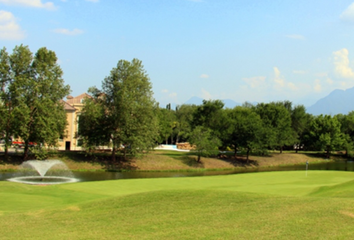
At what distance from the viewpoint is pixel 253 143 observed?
6384 cm

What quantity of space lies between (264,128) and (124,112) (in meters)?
28.9

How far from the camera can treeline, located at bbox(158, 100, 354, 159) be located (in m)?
65.4

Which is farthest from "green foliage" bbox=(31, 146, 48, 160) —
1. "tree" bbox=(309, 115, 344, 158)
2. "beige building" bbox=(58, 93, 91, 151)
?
"tree" bbox=(309, 115, 344, 158)

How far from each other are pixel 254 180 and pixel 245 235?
23.1 metres

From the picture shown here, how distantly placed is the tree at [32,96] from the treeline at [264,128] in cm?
1809

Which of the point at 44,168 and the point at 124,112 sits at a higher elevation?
the point at 124,112

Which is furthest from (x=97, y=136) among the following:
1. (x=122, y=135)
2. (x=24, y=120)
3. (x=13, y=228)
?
(x=13, y=228)

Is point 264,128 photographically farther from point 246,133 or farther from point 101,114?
point 101,114

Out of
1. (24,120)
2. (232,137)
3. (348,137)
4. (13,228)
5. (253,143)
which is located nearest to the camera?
(13,228)

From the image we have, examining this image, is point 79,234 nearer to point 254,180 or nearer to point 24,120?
point 254,180

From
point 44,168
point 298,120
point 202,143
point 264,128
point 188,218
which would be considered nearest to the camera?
point 188,218

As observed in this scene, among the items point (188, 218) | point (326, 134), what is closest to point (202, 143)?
point (326, 134)

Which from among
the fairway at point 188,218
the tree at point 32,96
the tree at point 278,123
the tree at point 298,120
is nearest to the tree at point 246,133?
the tree at point 278,123

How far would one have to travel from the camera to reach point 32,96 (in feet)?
156
